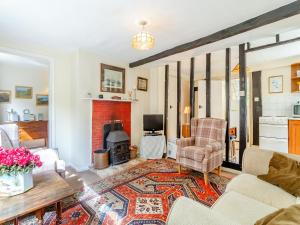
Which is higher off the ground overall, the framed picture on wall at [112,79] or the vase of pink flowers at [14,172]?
the framed picture on wall at [112,79]

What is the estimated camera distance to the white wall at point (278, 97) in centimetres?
394

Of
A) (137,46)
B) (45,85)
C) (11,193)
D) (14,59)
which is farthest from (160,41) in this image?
Result: (45,85)

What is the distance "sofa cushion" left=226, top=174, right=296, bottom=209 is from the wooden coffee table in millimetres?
1516

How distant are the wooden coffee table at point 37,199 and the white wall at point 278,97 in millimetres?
4675

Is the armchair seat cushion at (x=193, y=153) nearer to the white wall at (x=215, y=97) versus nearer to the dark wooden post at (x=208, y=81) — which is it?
the dark wooden post at (x=208, y=81)

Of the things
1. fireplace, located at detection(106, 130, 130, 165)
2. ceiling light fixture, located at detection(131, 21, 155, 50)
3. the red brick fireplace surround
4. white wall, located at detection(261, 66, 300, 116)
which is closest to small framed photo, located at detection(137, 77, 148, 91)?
the red brick fireplace surround

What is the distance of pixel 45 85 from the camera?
17.3 ft

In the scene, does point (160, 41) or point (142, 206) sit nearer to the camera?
point (142, 206)

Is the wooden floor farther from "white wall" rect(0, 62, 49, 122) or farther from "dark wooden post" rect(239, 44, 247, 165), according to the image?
"white wall" rect(0, 62, 49, 122)

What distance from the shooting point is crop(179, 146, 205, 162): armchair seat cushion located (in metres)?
2.61

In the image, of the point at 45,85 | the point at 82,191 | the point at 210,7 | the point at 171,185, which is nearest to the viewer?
the point at 210,7

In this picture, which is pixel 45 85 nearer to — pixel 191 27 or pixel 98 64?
pixel 98 64

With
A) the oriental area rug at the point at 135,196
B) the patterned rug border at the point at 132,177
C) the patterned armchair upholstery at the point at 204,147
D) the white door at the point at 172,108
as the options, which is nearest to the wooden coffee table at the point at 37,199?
the oriental area rug at the point at 135,196

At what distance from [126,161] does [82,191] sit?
4.59 ft
